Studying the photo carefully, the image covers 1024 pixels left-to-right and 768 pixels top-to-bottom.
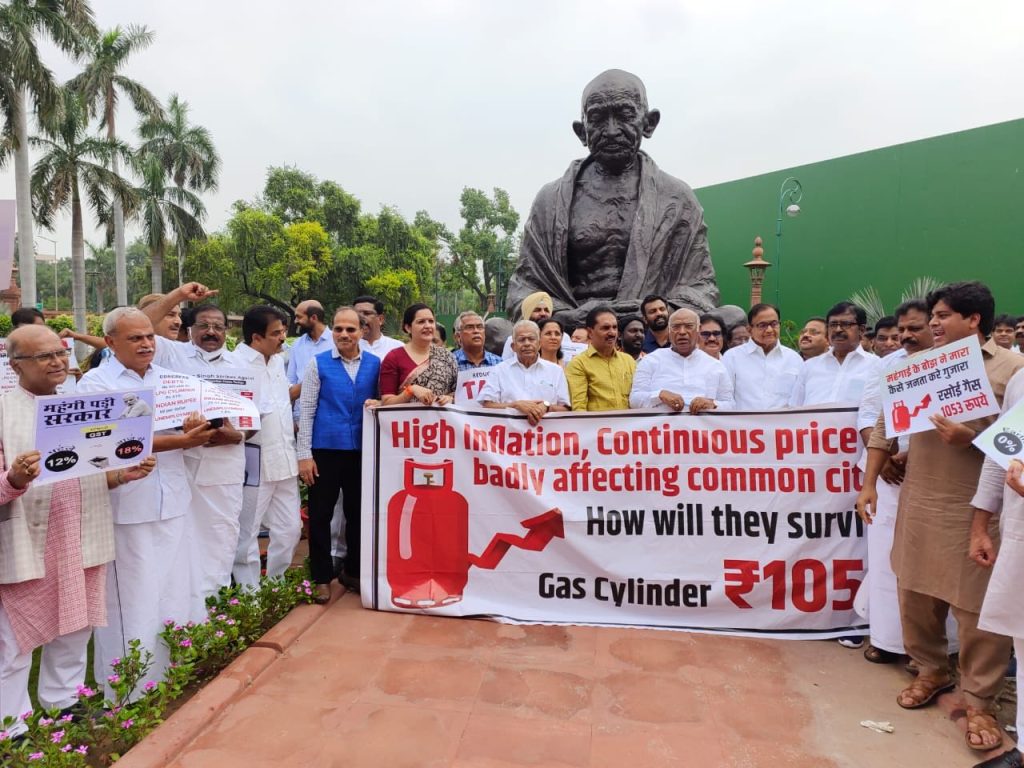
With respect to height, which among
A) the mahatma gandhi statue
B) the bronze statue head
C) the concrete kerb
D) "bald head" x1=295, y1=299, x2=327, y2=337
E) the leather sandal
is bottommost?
the leather sandal

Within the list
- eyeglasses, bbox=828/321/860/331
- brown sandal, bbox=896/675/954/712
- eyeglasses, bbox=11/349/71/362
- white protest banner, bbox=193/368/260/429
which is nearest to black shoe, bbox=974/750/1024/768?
brown sandal, bbox=896/675/954/712

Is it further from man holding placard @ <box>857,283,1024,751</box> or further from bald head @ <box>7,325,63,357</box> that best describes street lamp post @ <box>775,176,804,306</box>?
bald head @ <box>7,325,63,357</box>

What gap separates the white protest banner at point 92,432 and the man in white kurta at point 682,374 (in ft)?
8.31

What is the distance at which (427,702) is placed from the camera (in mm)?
2646

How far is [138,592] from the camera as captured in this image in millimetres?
2730

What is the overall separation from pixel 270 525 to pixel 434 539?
0.97 m

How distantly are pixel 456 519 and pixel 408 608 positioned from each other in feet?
1.81

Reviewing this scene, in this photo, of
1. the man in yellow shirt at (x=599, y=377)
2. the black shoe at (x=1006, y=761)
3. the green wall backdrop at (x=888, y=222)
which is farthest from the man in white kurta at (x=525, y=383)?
the green wall backdrop at (x=888, y=222)

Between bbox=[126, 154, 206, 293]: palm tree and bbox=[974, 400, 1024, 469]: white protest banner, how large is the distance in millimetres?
28822

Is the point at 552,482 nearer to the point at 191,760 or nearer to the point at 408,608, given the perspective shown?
the point at 408,608

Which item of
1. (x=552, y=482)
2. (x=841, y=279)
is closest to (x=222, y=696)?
(x=552, y=482)

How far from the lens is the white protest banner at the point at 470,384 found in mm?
4035

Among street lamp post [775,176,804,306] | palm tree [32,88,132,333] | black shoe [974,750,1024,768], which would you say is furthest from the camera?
palm tree [32,88,132,333]

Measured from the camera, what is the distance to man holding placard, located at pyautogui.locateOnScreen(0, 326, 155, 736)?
2.27m
